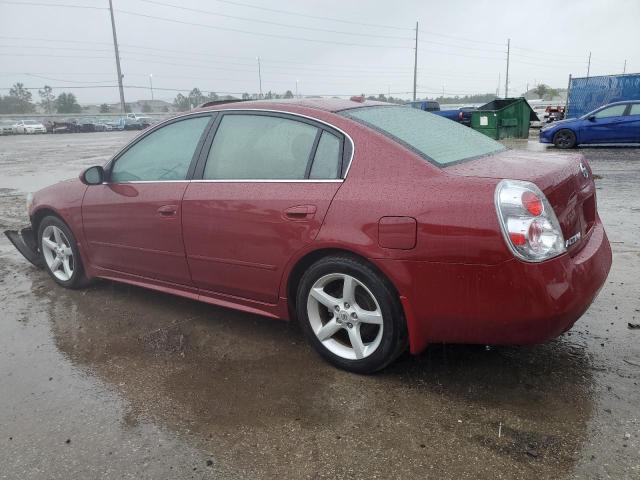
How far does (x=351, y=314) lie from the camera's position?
2904 millimetres

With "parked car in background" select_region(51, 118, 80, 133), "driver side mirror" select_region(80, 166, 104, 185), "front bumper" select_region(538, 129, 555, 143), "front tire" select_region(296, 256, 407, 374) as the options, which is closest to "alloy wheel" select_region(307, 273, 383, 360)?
"front tire" select_region(296, 256, 407, 374)

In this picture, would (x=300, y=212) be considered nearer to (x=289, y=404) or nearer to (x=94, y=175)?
(x=289, y=404)

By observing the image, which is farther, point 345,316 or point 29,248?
point 29,248

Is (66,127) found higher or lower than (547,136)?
lower

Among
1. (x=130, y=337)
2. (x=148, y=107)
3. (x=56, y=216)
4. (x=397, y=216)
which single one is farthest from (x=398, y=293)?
(x=148, y=107)

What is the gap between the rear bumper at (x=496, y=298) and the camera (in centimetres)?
240

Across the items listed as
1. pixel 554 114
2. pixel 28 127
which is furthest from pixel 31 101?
pixel 554 114

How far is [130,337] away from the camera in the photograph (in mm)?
3656

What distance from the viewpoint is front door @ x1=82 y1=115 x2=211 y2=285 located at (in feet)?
11.7

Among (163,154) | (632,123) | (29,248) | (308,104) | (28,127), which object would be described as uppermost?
(308,104)

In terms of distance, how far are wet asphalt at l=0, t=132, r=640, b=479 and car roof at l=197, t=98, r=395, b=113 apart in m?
1.51

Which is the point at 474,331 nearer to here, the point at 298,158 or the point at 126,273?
the point at 298,158

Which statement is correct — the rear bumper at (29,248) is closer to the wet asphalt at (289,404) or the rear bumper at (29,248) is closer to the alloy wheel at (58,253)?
the alloy wheel at (58,253)

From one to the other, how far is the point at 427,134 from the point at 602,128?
13.4m
